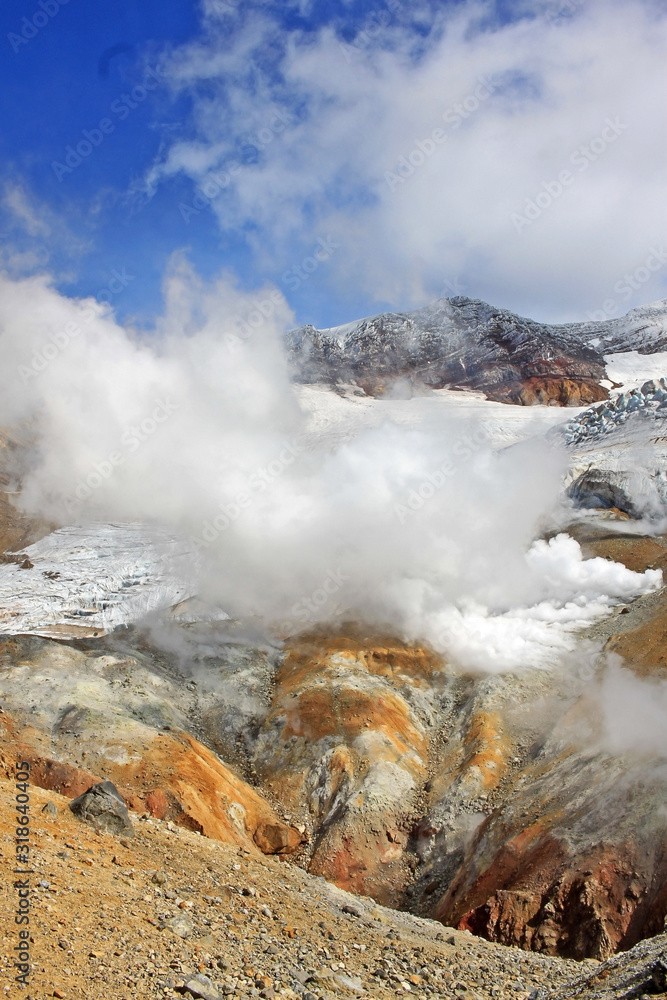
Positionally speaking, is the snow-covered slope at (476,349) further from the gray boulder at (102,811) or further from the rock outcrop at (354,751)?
the gray boulder at (102,811)

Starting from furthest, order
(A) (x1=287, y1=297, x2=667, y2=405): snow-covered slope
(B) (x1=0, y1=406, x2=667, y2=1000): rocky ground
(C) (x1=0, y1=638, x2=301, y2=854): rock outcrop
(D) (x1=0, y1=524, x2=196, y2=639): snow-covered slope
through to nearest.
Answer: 1. (A) (x1=287, y1=297, x2=667, y2=405): snow-covered slope
2. (D) (x1=0, y1=524, x2=196, y2=639): snow-covered slope
3. (C) (x1=0, y1=638, x2=301, y2=854): rock outcrop
4. (B) (x1=0, y1=406, x2=667, y2=1000): rocky ground

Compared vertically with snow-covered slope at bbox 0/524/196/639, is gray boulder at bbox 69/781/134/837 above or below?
below

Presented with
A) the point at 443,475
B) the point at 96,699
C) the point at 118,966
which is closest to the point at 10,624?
the point at 96,699

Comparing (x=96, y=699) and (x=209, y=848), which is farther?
(x=96, y=699)

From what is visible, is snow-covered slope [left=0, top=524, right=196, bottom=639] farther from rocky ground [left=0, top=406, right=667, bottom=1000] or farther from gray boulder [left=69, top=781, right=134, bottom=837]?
gray boulder [left=69, top=781, right=134, bottom=837]

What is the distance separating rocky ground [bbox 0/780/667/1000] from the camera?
10867 millimetres

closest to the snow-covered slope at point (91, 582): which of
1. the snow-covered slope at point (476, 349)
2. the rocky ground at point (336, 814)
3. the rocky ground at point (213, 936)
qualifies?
the rocky ground at point (336, 814)

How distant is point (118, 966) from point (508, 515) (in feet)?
201

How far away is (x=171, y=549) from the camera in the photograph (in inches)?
2965

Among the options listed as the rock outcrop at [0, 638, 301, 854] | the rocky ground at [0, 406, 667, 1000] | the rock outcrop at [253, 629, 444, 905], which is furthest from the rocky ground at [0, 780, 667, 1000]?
the rock outcrop at [253, 629, 444, 905]

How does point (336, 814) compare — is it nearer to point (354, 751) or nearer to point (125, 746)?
point (354, 751)

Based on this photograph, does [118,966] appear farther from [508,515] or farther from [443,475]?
[443,475]

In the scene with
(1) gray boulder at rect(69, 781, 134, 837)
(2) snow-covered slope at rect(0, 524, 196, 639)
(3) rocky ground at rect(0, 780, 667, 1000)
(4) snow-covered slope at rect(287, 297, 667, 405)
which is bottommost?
(3) rocky ground at rect(0, 780, 667, 1000)

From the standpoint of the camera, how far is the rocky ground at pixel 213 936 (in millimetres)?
10867
